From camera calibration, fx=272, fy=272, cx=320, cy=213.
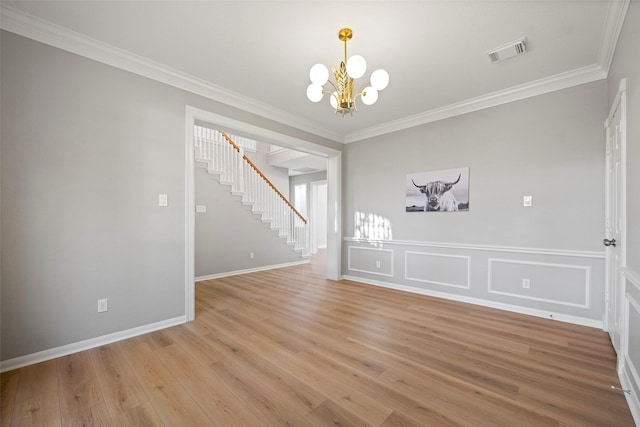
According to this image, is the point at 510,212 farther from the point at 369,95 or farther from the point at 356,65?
the point at 356,65

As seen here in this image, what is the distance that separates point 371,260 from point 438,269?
1.20 m

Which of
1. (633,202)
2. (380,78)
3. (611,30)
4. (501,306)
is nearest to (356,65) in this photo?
(380,78)

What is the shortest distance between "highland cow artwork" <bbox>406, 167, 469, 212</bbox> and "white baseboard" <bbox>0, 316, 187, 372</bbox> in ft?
11.9

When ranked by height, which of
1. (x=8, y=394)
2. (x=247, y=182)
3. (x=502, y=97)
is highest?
(x=502, y=97)

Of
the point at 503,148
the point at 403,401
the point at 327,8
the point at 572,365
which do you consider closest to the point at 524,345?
the point at 572,365

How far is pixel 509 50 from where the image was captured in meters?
2.61

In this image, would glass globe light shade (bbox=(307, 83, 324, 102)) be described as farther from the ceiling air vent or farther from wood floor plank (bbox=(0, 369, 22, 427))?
wood floor plank (bbox=(0, 369, 22, 427))

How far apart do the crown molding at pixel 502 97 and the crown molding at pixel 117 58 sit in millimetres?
1972

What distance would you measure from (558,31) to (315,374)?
3.53 metres

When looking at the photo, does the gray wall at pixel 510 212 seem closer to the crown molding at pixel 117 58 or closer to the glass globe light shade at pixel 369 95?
the glass globe light shade at pixel 369 95

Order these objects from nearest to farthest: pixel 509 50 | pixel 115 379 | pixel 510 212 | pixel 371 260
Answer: pixel 115 379 → pixel 509 50 → pixel 510 212 → pixel 371 260

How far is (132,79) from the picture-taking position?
2.80 metres

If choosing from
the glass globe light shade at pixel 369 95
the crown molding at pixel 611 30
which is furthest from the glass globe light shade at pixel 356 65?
the crown molding at pixel 611 30

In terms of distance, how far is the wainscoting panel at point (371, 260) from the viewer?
4.72 m
